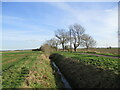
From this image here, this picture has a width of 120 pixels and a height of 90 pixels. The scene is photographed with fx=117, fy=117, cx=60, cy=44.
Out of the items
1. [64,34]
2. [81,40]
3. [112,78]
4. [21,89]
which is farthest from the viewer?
[64,34]

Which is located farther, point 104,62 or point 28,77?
point 104,62

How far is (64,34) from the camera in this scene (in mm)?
73750

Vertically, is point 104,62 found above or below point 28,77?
above

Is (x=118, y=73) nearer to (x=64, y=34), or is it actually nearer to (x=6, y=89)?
(x=6, y=89)

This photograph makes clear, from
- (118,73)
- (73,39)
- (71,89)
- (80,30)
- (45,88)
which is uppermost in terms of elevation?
(80,30)

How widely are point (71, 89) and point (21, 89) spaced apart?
18.0 ft

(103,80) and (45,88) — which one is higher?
(103,80)

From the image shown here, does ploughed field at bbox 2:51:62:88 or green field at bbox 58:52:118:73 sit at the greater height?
green field at bbox 58:52:118:73

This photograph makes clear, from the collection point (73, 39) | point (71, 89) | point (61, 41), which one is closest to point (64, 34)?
point (61, 41)

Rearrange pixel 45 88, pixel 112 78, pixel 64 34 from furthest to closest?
1. pixel 64 34
2. pixel 45 88
3. pixel 112 78

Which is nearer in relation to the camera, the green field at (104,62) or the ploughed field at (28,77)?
the ploughed field at (28,77)

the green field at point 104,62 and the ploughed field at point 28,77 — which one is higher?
the green field at point 104,62

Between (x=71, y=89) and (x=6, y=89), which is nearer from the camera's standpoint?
(x=6, y=89)

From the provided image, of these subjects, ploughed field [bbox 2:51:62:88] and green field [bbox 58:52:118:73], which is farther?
green field [bbox 58:52:118:73]
